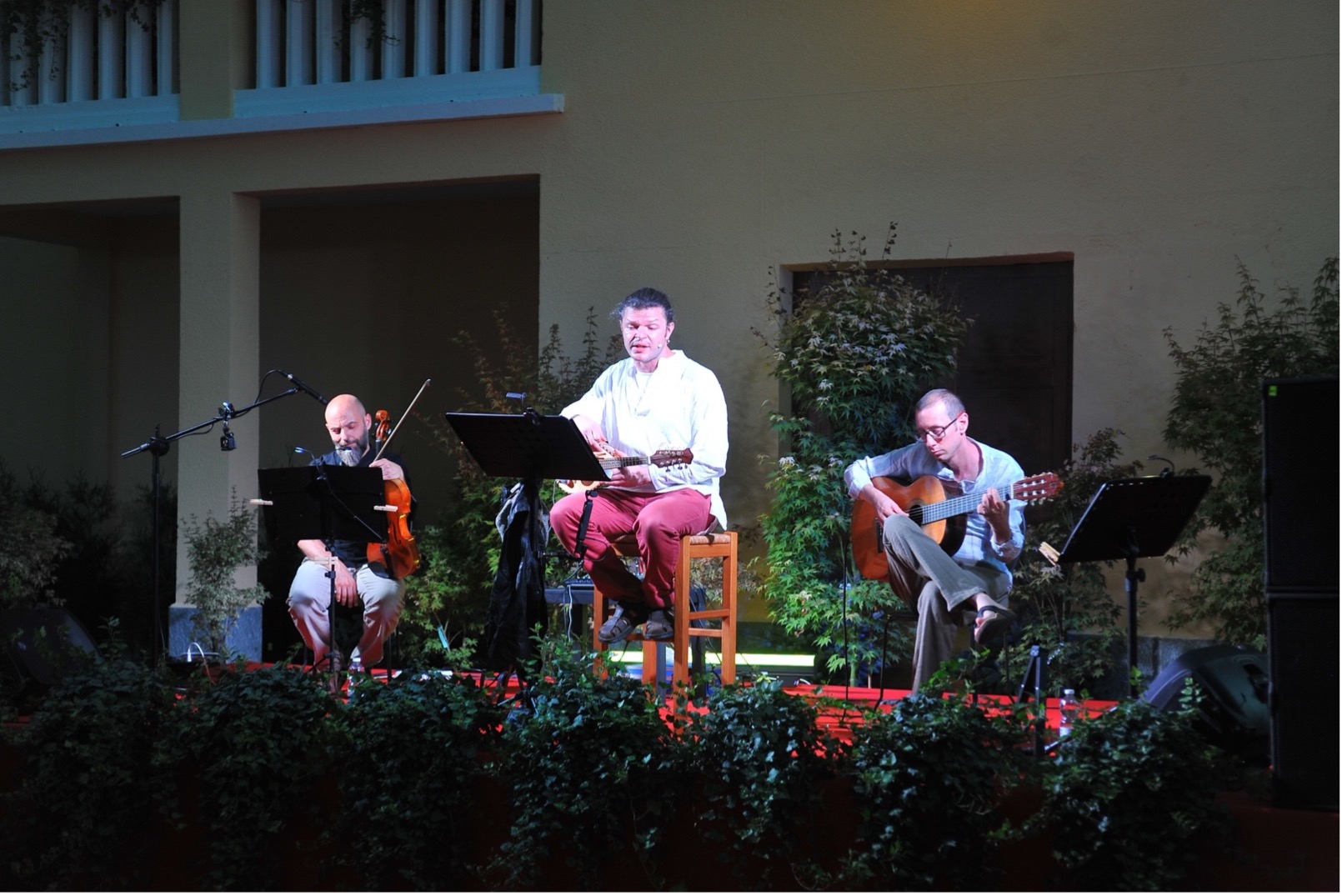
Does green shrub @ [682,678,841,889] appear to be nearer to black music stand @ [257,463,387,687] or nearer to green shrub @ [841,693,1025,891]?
green shrub @ [841,693,1025,891]

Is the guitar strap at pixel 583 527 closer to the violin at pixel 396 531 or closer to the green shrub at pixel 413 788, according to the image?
the violin at pixel 396 531

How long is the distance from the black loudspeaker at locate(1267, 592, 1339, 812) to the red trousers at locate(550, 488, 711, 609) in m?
2.44

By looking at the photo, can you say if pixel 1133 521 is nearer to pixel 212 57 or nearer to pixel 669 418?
pixel 669 418

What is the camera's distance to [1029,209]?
7.21m

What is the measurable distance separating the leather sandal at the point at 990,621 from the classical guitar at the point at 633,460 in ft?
4.19

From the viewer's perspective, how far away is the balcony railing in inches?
323

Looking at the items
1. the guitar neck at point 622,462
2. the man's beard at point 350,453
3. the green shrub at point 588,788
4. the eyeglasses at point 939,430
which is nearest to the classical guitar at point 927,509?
the eyeglasses at point 939,430

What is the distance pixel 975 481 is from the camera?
5.71 m

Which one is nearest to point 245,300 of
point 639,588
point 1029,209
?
point 639,588

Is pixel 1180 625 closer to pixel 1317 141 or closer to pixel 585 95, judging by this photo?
pixel 1317 141

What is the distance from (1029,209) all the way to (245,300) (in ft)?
15.4

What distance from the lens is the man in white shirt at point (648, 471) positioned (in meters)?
5.65

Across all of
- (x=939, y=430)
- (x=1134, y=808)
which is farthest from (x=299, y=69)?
(x=1134, y=808)

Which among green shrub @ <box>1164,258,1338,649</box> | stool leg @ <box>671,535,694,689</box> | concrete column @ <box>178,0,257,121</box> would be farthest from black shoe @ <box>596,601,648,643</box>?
concrete column @ <box>178,0,257,121</box>
